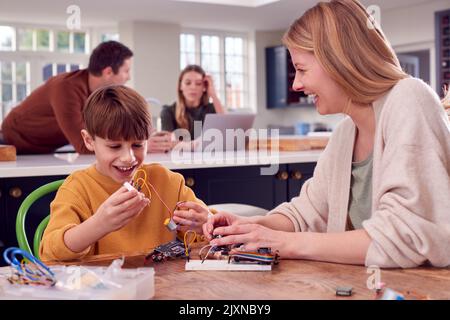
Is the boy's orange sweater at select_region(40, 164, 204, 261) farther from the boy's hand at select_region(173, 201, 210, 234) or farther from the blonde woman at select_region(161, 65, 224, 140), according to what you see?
the blonde woman at select_region(161, 65, 224, 140)

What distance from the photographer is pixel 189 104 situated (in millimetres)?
4863

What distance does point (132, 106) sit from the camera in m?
1.57

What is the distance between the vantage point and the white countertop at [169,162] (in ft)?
8.11

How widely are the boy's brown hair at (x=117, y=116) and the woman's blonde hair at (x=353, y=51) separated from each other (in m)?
0.48

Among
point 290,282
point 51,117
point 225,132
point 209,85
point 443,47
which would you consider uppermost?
point 443,47

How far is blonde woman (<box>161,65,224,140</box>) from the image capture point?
4812 mm

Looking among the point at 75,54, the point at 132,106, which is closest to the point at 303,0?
the point at 75,54

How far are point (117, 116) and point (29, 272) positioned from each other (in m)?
0.64

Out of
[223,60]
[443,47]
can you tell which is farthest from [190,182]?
[223,60]

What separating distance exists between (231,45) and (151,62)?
1739 mm

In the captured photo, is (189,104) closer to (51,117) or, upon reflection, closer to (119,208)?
(51,117)
